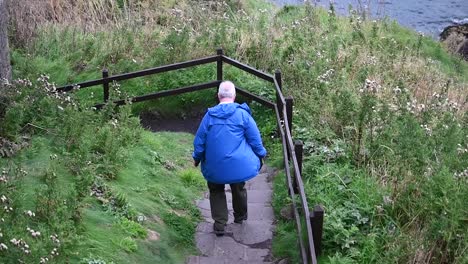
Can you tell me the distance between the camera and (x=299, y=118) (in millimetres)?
9961

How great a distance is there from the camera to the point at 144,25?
48.5 feet

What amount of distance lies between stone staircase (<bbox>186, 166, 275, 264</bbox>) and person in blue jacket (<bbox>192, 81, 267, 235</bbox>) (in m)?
0.20

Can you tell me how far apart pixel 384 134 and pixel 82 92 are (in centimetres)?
594

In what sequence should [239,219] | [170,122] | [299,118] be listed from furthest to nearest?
[170,122], [299,118], [239,219]

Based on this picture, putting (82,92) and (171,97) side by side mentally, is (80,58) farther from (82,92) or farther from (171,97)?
(171,97)

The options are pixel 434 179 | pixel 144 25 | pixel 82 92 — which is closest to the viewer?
pixel 434 179

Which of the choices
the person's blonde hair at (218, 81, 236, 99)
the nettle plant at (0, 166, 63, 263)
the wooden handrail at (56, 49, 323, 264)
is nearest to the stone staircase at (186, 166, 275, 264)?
the wooden handrail at (56, 49, 323, 264)

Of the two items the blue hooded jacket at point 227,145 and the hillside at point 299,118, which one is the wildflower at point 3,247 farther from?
the blue hooded jacket at point 227,145

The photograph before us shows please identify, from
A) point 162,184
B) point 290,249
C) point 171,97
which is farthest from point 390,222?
point 171,97

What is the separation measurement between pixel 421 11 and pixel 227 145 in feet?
65.1

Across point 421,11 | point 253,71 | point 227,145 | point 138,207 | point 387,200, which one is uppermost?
point 227,145

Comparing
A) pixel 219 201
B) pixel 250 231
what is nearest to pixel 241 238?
pixel 250 231

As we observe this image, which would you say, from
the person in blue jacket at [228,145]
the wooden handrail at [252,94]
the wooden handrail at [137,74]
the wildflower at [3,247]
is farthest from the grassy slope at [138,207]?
the wooden handrail at [137,74]

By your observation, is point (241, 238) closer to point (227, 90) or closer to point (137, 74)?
point (227, 90)
